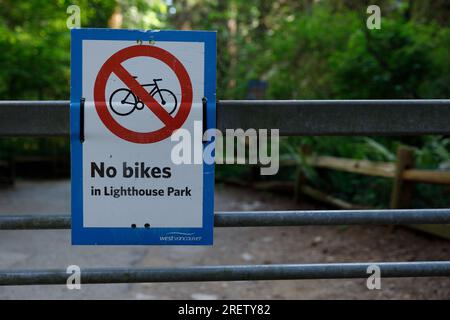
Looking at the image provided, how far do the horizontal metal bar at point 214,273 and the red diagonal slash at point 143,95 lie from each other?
0.56 m

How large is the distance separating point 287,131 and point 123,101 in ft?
1.95

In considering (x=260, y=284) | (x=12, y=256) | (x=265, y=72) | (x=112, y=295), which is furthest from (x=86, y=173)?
(x=265, y=72)

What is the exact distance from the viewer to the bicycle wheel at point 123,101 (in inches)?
78.3

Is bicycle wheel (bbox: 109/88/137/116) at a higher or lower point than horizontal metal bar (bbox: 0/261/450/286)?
higher

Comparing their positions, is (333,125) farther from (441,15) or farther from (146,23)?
(146,23)

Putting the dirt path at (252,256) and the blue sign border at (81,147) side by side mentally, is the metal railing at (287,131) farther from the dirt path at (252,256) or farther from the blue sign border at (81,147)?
the dirt path at (252,256)

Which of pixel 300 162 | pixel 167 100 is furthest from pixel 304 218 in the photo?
pixel 300 162

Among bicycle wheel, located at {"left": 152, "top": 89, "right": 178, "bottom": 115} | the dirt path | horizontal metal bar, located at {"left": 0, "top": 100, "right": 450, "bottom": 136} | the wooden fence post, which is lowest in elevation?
the dirt path

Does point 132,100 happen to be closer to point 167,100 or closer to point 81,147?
point 167,100

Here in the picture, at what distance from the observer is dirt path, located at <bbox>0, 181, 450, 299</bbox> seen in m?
5.06

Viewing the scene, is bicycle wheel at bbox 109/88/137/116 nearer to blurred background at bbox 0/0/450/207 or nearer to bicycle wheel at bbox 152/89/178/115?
bicycle wheel at bbox 152/89/178/115

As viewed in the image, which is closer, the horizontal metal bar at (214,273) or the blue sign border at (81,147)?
the blue sign border at (81,147)

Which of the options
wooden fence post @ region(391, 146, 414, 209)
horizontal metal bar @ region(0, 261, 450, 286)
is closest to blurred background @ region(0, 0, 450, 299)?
wooden fence post @ region(391, 146, 414, 209)

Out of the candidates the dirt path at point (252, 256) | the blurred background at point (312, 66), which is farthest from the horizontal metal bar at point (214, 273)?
the blurred background at point (312, 66)
